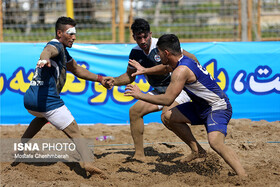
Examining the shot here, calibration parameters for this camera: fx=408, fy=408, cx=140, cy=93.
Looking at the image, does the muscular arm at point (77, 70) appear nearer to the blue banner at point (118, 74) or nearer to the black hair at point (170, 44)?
the black hair at point (170, 44)

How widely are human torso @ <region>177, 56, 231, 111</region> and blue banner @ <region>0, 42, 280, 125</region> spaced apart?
337cm

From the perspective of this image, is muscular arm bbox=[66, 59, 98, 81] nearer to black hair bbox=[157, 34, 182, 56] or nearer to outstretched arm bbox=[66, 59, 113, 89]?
outstretched arm bbox=[66, 59, 113, 89]

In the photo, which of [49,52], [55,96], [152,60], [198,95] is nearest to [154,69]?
[152,60]

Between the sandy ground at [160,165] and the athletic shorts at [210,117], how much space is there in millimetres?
607

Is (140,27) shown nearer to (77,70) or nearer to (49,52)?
(77,70)

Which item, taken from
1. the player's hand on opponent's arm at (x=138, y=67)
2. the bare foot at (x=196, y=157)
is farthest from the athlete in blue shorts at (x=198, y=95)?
the player's hand on opponent's arm at (x=138, y=67)

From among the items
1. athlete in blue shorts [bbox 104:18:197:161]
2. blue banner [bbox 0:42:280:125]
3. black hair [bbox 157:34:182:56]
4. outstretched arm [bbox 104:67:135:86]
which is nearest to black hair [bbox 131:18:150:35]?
athlete in blue shorts [bbox 104:18:197:161]

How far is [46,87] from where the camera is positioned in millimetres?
5270

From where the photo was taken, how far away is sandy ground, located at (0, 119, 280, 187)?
486 cm

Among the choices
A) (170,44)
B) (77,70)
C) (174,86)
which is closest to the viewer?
(174,86)

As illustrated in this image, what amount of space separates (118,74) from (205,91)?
12.2 feet

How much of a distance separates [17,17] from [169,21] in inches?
158

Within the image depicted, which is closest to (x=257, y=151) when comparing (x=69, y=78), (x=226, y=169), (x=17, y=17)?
(x=226, y=169)

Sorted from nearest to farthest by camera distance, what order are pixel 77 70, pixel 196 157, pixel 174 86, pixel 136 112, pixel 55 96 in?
pixel 174 86, pixel 55 96, pixel 196 157, pixel 136 112, pixel 77 70
